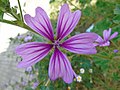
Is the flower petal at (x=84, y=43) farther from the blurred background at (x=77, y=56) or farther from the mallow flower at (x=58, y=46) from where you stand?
the blurred background at (x=77, y=56)

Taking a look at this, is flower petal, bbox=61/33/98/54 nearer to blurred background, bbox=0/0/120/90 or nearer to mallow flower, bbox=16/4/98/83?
mallow flower, bbox=16/4/98/83

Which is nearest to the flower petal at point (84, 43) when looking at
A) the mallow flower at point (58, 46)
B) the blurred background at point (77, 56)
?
the mallow flower at point (58, 46)

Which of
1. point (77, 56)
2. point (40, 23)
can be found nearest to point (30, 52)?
point (40, 23)

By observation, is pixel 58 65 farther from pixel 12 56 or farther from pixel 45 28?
pixel 12 56

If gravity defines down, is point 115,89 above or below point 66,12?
below

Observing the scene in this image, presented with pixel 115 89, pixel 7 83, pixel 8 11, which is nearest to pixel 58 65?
pixel 8 11

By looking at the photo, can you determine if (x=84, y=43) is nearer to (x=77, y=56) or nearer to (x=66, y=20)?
(x=66, y=20)
